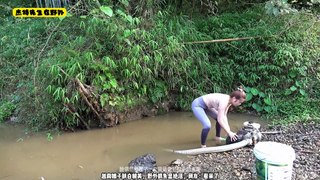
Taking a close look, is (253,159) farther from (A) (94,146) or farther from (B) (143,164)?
(A) (94,146)

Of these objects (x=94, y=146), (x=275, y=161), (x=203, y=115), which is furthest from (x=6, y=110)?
(x=275, y=161)

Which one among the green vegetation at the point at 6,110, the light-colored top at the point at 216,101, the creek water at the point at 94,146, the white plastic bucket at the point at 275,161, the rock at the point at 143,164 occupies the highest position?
the light-colored top at the point at 216,101

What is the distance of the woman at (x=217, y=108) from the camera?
16.4 feet

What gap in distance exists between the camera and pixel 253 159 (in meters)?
4.70

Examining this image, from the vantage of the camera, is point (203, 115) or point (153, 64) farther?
point (153, 64)

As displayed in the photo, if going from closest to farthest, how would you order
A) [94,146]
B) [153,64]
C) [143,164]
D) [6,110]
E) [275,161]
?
[275,161] → [143,164] → [94,146] → [153,64] → [6,110]

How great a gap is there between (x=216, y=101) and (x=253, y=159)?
100cm

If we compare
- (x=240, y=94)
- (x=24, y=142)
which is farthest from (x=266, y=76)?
(x=24, y=142)

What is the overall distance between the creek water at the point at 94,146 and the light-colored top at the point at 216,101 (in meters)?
0.63

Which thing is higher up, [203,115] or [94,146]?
[203,115]

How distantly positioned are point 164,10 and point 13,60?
342cm

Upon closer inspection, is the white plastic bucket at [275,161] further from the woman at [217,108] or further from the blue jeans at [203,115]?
the blue jeans at [203,115]

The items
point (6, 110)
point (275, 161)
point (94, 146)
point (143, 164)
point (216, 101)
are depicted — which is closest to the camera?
point (275, 161)

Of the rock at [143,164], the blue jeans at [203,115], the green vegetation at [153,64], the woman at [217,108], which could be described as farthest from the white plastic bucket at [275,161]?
the green vegetation at [153,64]
